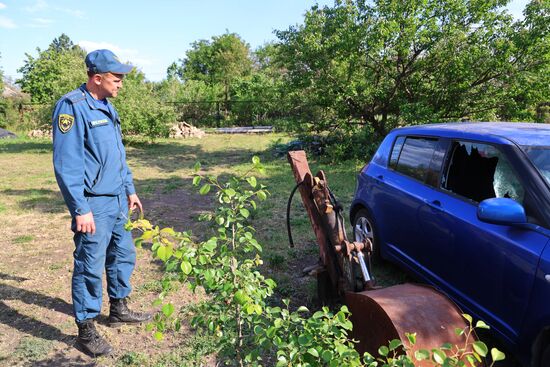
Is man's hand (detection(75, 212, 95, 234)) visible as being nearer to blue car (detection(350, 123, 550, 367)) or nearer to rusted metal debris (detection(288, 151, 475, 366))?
rusted metal debris (detection(288, 151, 475, 366))

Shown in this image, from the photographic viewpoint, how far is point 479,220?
2654 mm

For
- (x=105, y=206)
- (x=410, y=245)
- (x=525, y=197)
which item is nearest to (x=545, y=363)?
(x=525, y=197)

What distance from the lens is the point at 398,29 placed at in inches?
352

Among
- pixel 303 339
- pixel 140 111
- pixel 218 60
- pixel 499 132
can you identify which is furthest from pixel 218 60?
pixel 303 339

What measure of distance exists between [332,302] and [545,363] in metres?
1.54

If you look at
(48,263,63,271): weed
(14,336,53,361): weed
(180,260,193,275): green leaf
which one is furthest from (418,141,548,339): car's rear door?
(48,263,63,271): weed

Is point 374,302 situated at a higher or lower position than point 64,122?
lower

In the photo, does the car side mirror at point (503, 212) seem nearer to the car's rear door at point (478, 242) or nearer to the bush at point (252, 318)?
the car's rear door at point (478, 242)

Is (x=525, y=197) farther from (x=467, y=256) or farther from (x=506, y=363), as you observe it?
(x=506, y=363)

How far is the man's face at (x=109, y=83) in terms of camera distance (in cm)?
287

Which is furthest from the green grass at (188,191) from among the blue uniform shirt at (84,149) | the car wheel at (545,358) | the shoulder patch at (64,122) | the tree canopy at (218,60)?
the tree canopy at (218,60)

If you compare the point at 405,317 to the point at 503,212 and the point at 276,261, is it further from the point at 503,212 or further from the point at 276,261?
the point at 276,261

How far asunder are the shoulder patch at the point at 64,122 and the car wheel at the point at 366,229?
2.89 metres

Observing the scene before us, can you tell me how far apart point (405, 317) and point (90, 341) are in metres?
2.33
